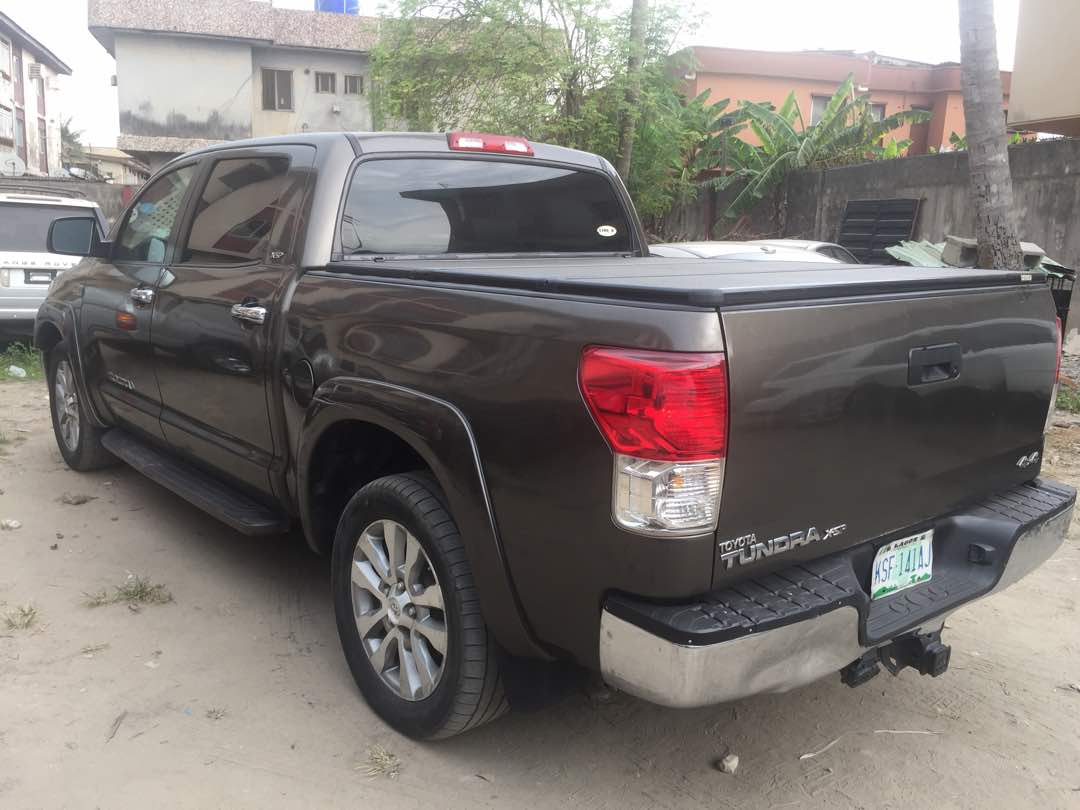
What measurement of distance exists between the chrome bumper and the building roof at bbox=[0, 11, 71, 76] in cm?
3657

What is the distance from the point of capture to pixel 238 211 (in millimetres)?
3738

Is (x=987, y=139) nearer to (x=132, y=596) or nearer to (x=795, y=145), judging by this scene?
(x=132, y=596)

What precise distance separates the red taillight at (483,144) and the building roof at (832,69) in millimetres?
19790

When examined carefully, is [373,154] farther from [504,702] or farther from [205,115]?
[205,115]

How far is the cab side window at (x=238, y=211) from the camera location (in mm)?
3523

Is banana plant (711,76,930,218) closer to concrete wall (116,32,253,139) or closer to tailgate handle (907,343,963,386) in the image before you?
tailgate handle (907,343,963,386)

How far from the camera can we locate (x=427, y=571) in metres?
2.71

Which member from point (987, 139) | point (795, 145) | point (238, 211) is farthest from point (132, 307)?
point (795, 145)

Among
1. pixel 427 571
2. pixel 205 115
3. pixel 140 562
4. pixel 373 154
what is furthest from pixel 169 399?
pixel 205 115

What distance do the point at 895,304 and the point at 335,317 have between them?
1.65m

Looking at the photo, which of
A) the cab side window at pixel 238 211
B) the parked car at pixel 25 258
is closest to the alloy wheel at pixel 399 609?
the cab side window at pixel 238 211

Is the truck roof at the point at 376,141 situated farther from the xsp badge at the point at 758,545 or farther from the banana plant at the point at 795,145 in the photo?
the banana plant at the point at 795,145

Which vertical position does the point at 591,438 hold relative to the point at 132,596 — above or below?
above

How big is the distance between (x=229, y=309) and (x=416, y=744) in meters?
1.73
